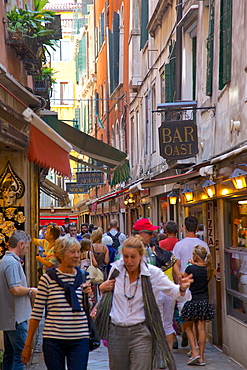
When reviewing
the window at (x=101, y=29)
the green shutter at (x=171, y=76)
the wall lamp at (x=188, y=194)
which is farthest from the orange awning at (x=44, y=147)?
the window at (x=101, y=29)

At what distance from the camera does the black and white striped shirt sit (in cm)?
612

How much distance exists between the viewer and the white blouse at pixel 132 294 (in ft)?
20.3

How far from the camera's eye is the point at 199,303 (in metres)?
10.3

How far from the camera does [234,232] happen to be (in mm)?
10617

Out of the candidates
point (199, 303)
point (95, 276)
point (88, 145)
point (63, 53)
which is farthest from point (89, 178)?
point (63, 53)

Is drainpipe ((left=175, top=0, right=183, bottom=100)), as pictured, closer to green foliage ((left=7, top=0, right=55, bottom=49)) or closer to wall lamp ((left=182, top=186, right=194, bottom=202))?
wall lamp ((left=182, top=186, right=194, bottom=202))

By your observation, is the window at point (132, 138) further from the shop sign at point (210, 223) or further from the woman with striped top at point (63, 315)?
the woman with striped top at point (63, 315)

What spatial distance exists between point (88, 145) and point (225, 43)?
10.8 ft

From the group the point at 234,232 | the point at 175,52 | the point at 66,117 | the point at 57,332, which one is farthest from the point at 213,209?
the point at 66,117

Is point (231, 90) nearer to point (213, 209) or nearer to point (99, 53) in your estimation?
point (213, 209)

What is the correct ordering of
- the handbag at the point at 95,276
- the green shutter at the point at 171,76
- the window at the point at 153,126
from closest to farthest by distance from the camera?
the handbag at the point at 95,276
the green shutter at the point at 171,76
the window at the point at 153,126

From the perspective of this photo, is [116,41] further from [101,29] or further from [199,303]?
[199,303]

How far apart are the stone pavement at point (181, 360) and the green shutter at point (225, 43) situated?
402 centimetres

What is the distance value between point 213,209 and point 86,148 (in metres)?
2.49
